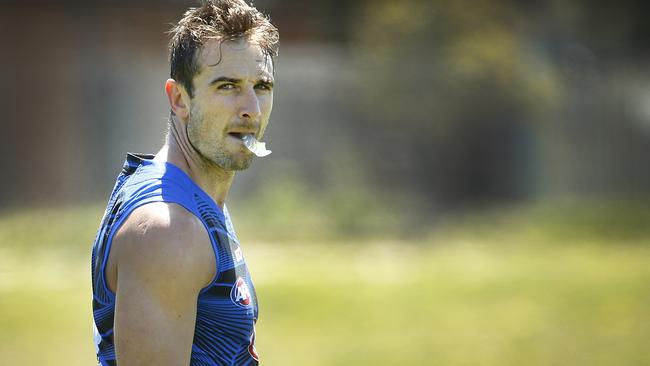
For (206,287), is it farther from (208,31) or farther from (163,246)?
(208,31)

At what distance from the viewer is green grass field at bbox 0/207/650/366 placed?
31.7ft

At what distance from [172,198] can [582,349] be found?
7609mm

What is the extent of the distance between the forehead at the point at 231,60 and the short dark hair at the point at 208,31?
2cm

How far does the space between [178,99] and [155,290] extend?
2.64 ft

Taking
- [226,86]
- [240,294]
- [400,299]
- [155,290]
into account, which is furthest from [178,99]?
[400,299]

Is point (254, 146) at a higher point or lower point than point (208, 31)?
lower

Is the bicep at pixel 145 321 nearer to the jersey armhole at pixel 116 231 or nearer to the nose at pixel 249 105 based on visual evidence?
the jersey armhole at pixel 116 231

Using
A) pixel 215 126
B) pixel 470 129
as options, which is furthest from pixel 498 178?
pixel 215 126

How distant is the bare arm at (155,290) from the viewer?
2609 millimetres

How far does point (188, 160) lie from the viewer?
3109mm

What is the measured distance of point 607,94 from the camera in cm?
A: 1986

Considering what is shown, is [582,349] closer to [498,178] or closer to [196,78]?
[196,78]

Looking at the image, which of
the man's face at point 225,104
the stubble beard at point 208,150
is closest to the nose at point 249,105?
the man's face at point 225,104

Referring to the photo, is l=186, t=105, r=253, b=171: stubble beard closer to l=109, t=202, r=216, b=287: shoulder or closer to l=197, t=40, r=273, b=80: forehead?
l=197, t=40, r=273, b=80: forehead
